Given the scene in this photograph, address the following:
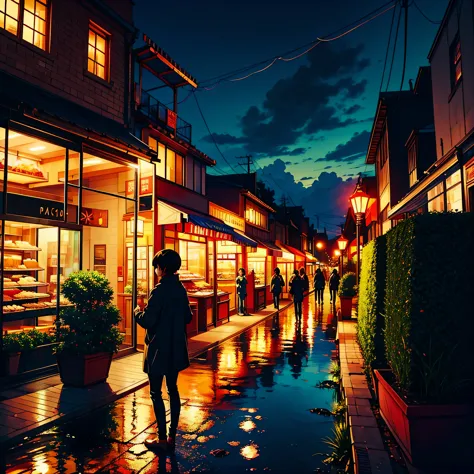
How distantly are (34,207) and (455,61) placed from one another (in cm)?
1086

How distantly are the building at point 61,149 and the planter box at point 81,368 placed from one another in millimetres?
1302

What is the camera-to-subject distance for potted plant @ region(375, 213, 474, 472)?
3.79m

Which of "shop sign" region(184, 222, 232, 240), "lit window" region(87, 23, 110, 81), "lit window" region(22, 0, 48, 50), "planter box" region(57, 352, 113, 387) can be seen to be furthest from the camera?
"shop sign" region(184, 222, 232, 240)

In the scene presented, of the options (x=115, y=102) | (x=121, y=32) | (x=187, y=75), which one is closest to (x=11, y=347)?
(x=115, y=102)

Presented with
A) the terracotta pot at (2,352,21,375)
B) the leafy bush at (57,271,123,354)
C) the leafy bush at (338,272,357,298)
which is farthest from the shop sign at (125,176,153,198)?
the leafy bush at (338,272,357,298)

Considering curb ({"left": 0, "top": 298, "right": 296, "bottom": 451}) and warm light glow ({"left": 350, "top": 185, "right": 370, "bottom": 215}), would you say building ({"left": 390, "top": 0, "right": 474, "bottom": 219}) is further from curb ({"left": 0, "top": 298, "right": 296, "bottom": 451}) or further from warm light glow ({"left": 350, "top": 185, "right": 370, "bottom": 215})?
curb ({"left": 0, "top": 298, "right": 296, "bottom": 451})

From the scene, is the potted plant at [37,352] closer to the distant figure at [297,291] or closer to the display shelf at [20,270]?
the display shelf at [20,270]

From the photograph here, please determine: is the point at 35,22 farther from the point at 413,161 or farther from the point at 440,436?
the point at 413,161

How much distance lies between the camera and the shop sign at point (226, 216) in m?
19.8

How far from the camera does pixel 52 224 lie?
8211 mm

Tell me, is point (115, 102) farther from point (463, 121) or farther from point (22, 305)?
point (463, 121)

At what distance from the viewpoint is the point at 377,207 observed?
22891 mm

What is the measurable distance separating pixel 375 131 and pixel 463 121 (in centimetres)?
1159

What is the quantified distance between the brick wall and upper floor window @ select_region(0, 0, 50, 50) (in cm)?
19
